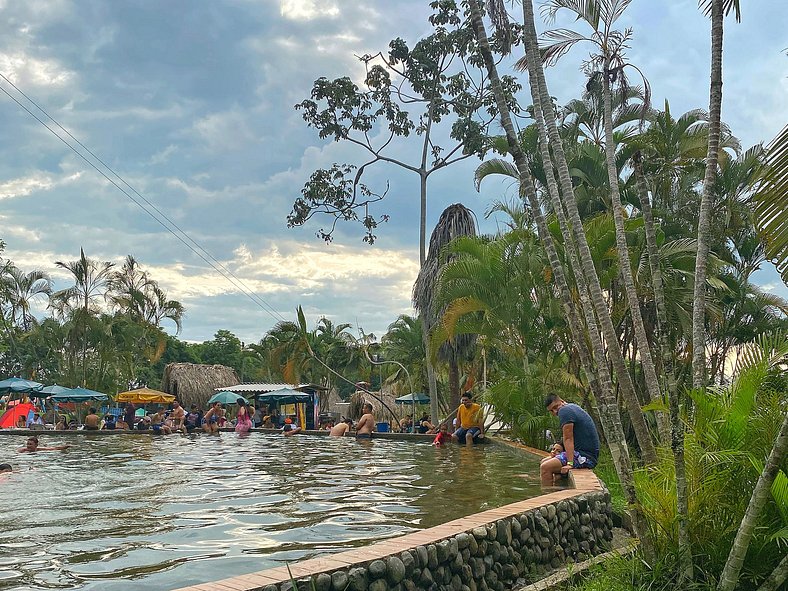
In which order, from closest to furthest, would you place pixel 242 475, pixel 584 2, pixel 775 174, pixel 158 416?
pixel 775 174
pixel 584 2
pixel 242 475
pixel 158 416

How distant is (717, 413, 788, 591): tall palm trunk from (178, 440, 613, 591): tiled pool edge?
170cm

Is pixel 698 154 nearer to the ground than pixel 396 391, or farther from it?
farther from it

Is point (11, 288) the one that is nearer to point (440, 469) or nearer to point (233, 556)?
point (440, 469)

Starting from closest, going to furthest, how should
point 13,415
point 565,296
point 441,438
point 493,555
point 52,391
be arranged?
point 493,555 → point 565,296 → point 441,438 → point 13,415 → point 52,391

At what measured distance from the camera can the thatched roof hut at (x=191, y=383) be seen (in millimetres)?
40031

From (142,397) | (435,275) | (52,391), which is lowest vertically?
(142,397)

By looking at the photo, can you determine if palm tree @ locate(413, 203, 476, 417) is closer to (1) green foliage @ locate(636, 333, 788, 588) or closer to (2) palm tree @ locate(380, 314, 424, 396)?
(2) palm tree @ locate(380, 314, 424, 396)

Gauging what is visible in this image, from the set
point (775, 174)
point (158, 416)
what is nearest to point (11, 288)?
point (158, 416)

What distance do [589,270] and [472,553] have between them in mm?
2461

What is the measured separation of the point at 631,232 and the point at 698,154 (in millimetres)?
2637

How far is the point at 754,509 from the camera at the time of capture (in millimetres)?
4352

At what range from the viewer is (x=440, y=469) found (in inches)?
475

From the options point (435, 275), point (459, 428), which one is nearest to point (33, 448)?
point (459, 428)

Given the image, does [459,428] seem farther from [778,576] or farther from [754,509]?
[754,509]
